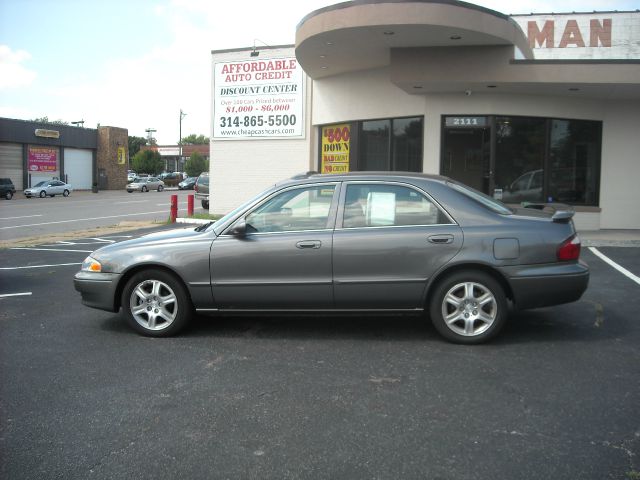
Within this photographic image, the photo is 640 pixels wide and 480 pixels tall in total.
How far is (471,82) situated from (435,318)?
27.9 ft

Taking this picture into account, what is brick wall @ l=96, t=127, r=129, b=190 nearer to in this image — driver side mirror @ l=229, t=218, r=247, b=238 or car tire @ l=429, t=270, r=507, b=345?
driver side mirror @ l=229, t=218, r=247, b=238

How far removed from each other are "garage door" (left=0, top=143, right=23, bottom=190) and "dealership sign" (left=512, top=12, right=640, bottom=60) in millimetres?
42346

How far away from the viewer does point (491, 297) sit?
5488 mm

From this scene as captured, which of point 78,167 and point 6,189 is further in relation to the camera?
point 78,167

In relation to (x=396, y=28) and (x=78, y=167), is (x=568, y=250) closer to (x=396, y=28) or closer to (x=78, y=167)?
(x=396, y=28)

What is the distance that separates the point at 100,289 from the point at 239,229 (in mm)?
1522

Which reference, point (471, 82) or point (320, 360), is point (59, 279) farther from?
point (471, 82)

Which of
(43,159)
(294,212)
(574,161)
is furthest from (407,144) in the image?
(43,159)

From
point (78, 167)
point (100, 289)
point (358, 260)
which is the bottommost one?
point (100, 289)

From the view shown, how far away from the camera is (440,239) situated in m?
5.54

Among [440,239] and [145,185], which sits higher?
[145,185]

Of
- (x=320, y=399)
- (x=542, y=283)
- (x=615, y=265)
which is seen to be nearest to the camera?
(x=320, y=399)

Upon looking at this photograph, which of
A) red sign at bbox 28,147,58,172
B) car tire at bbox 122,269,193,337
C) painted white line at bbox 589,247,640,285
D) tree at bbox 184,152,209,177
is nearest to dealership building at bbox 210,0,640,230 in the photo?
painted white line at bbox 589,247,640,285

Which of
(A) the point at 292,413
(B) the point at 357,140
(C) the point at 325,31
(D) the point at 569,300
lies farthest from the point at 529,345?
(B) the point at 357,140
